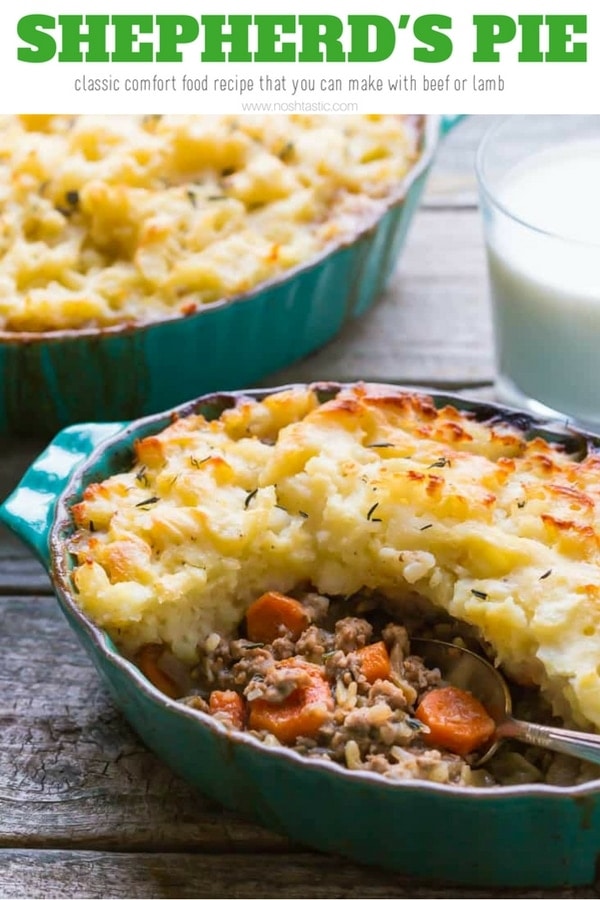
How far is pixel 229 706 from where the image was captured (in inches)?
107

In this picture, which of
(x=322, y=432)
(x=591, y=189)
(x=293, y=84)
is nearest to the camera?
(x=322, y=432)

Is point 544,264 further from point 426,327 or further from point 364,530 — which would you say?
point 364,530

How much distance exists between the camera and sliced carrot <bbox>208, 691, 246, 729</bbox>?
2.70m

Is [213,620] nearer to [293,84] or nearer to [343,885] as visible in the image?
[343,885]

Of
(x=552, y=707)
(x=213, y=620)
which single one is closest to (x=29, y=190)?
(x=213, y=620)

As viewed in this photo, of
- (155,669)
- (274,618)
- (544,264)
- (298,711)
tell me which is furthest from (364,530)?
(544,264)

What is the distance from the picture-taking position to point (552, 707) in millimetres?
2705

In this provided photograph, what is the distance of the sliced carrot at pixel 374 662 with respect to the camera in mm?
2738

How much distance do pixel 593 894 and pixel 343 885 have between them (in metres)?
0.49

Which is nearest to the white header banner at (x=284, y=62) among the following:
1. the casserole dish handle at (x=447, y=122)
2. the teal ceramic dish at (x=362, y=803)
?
the casserole dish handle at (x=447, y=122)

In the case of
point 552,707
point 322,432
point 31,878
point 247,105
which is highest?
point 247,105

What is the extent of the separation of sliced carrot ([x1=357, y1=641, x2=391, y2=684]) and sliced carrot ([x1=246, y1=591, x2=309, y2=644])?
167 millimetres

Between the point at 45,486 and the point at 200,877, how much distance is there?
95 centimetres

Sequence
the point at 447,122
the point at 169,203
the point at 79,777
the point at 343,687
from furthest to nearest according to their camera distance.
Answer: the point at 447,122
the point at 169,203
the point at 79,777
the point at 343,687
